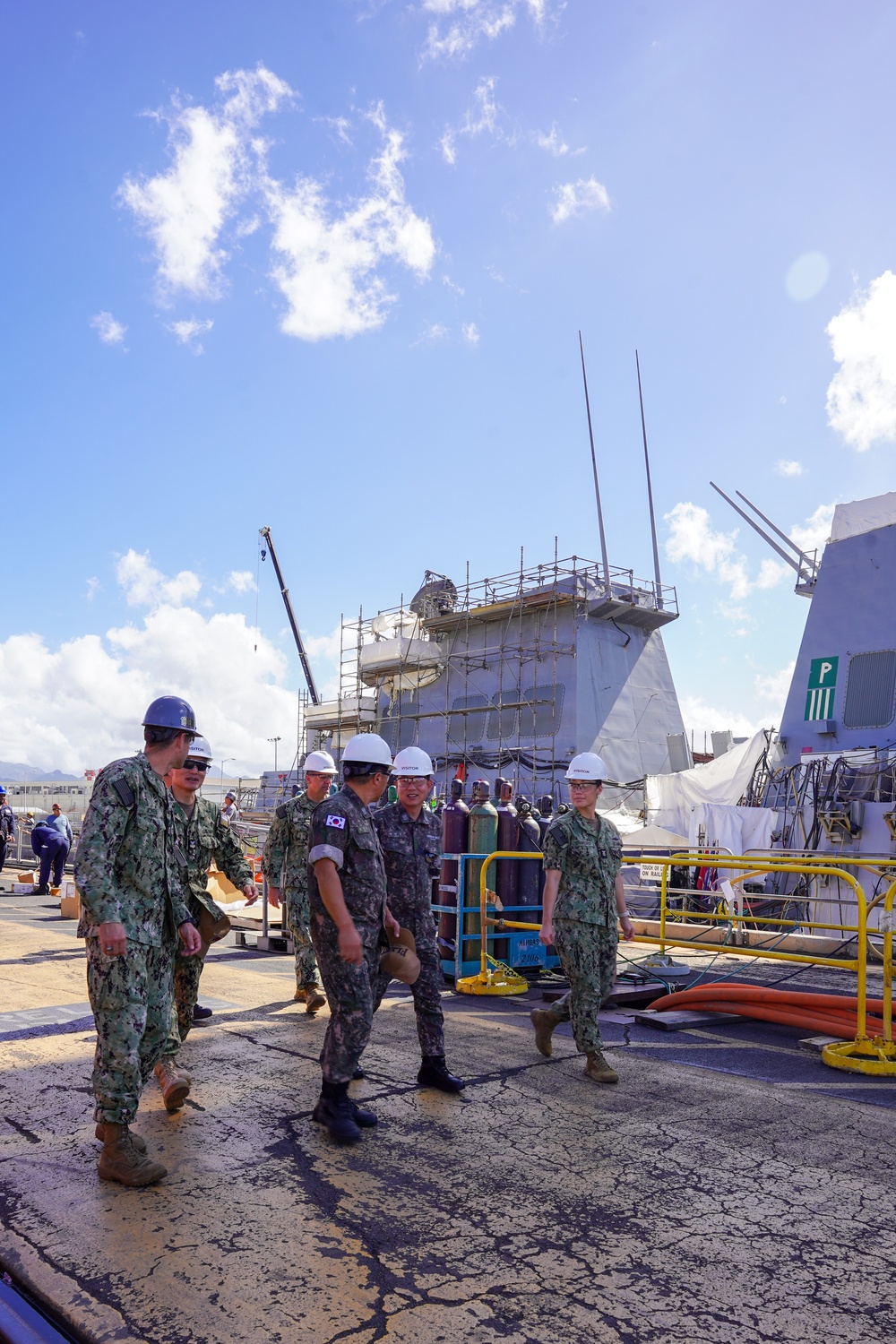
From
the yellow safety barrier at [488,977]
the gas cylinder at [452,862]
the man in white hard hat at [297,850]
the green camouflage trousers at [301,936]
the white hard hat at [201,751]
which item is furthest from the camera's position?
the gas cylinder at [452,862]

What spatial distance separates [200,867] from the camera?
233 inches

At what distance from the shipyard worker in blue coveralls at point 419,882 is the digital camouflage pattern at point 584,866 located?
0.81 m

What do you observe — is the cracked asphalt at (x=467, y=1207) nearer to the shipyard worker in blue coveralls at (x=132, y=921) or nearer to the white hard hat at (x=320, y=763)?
the shipyard worker in blue coveralls at (x=132, y=921)

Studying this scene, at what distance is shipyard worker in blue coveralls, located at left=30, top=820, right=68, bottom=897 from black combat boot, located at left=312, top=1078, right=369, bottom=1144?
51.0 ft

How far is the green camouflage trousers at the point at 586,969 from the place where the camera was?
221 inches

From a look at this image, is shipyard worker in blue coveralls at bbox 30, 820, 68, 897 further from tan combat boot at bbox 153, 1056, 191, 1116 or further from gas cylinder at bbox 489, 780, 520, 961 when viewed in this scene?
tan combat boot at bbox 153, 1056, 191, 1116

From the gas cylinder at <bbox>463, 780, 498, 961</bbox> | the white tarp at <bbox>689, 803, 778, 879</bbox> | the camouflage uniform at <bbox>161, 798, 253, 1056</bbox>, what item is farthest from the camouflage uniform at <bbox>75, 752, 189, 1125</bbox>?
the white tarp at <bbox>689, 803, 778, 879</bbox>

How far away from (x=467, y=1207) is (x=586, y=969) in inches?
89.2

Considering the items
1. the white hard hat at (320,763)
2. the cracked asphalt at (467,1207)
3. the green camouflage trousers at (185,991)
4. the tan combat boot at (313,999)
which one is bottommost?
the cracked asphalt at (467,1207)

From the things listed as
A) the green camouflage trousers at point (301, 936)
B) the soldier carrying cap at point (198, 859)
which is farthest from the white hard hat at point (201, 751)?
the green camouflage trousers at point (301, 936)

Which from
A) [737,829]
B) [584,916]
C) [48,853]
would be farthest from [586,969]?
[48,853]

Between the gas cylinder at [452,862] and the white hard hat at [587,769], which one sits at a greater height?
the white hard hat at [587,769]

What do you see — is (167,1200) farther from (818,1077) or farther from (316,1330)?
(818,1077)

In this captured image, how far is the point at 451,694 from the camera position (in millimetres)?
32938
